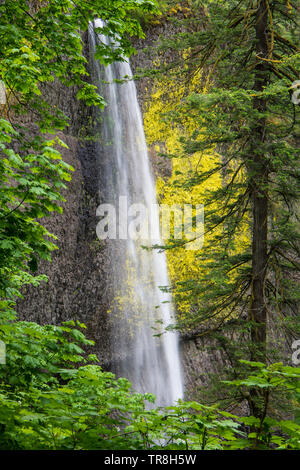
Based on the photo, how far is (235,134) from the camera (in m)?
7.12

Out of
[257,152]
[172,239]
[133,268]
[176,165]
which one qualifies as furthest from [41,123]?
[176,165]

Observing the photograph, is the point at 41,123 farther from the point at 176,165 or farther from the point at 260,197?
the point at 176,165

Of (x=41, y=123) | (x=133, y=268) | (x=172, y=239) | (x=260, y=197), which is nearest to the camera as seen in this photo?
(x=41, y=123)

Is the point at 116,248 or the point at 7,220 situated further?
the point at 116,248

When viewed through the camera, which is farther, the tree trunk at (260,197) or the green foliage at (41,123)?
the tree trunk at (260,197)

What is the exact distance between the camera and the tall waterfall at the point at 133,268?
12922 mm

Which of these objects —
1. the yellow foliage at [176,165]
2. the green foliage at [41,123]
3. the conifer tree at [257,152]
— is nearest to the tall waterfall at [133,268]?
the yellow foliage at [176,165]

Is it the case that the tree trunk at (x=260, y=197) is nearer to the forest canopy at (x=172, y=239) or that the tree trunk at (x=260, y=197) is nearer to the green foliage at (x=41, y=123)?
the forest canopy at (x=172, y=239)

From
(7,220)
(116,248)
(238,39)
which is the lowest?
(7,220)

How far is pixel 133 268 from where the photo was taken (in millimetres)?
13703

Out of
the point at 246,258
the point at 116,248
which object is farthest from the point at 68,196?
the point at 246,258

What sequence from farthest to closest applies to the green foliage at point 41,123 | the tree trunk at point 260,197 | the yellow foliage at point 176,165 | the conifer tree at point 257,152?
the yellow foliage at point 176,165 < the tree trunk at point 260,197 < the conifer tree at point 257,152 < the green foliage at point 41,123

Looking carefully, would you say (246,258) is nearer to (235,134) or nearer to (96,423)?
(235,134)
